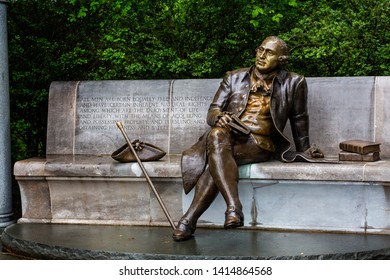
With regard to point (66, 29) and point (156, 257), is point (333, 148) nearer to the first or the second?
point (156, 257)

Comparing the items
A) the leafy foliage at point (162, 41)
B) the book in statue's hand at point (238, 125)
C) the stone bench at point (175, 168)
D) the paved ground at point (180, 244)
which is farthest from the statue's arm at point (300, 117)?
the leafy foliage at point (162, 41)

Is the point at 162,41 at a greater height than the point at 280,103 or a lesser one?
greater

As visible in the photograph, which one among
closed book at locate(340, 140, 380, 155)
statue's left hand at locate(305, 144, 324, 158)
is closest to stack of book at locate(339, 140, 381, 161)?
closed book at locate(340, 140, 380, 155)

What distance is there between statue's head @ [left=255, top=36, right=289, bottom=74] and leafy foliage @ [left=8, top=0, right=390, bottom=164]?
2.37 metres

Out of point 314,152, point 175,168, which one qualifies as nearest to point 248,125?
point 314,152

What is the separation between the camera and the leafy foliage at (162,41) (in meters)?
11.2

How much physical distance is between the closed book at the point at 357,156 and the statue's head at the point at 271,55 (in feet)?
3.75

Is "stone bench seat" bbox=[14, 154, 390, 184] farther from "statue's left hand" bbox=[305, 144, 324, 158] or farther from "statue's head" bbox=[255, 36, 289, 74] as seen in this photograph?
"statue's head" bbox=[255, 36, 289, 74]

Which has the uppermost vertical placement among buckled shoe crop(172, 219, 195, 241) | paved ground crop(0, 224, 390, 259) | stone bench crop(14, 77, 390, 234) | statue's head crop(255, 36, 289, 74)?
statue's head crop(255, 36, 289, 74)

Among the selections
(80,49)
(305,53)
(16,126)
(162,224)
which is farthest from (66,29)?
(162,224)

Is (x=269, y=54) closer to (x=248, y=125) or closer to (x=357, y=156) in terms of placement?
(x=248, y=125)

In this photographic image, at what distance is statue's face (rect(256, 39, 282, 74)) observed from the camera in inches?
331

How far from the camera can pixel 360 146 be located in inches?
328

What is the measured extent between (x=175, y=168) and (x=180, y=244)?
1.06 m
